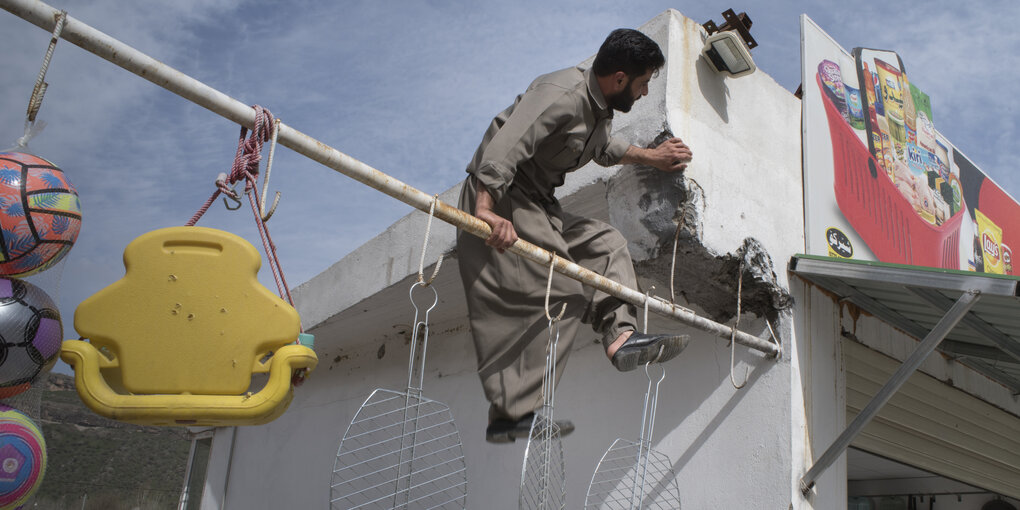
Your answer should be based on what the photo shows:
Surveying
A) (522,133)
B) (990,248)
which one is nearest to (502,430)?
(522,133)

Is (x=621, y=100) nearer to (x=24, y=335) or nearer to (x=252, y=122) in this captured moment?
(x=252, y=122)

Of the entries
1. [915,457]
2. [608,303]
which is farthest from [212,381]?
[915,457]

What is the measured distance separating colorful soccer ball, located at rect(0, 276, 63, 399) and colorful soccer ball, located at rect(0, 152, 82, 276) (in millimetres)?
71

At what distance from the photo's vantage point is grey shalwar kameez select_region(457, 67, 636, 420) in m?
2.51

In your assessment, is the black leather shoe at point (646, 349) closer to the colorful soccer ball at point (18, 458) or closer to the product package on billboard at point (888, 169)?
the colorful soccer ball at point (18, 458)

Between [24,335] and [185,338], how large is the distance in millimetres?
599

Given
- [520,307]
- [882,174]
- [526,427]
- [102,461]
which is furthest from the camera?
[102,461]

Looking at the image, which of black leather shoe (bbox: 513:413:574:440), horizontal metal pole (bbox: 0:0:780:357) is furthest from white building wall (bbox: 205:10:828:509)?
black leather shoe (bbox: 513:413:574:440)

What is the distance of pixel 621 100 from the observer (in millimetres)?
2756

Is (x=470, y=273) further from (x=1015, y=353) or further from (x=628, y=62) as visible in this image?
(x=1015, y=353)

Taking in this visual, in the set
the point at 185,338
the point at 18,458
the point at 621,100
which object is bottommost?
the point at 18,458

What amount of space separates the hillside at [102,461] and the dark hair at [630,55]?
17.9 metres

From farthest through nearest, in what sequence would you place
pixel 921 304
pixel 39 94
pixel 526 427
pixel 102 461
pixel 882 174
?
pixel 102 461 → pixel 882 174 → pixel 921 304 → pixel 526 427 → pixel 39 94

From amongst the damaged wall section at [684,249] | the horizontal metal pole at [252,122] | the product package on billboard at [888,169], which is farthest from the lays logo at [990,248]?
the horizontal metal pole at [252,122]
